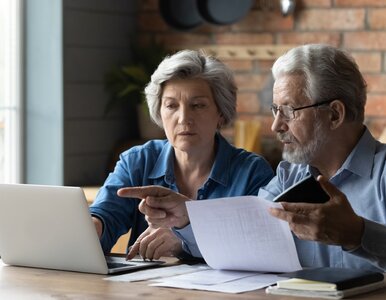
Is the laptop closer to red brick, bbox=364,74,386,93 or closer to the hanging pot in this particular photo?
red brick, bbox=364,74,386,93

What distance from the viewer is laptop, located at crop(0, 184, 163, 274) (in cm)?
252

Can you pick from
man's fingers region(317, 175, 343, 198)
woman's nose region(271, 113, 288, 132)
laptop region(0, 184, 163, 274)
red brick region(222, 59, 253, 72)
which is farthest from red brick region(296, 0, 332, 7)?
man's fingers region(317, 175, 343, 198)

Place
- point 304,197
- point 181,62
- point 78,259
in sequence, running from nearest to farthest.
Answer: point 304,197 → point 78,259 → point 181,62

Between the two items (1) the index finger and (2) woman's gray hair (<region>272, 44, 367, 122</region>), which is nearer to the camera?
(1) the index finger

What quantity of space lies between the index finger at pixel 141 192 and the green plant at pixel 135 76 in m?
2.24

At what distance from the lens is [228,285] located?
2346 mm

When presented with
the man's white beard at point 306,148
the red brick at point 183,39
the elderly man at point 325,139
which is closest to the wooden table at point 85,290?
the elderly man at point 325,139

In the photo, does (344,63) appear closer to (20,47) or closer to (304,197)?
(304,197)

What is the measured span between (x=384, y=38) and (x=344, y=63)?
1.90 meters

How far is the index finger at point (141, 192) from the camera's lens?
2.54 metres

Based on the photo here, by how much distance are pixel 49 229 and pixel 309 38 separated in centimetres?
242

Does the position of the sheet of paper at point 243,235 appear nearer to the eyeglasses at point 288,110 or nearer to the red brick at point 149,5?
the eyeglasses at point 288,110

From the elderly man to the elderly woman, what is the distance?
0.40 meters


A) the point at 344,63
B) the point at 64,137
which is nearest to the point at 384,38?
the point at 64,137
